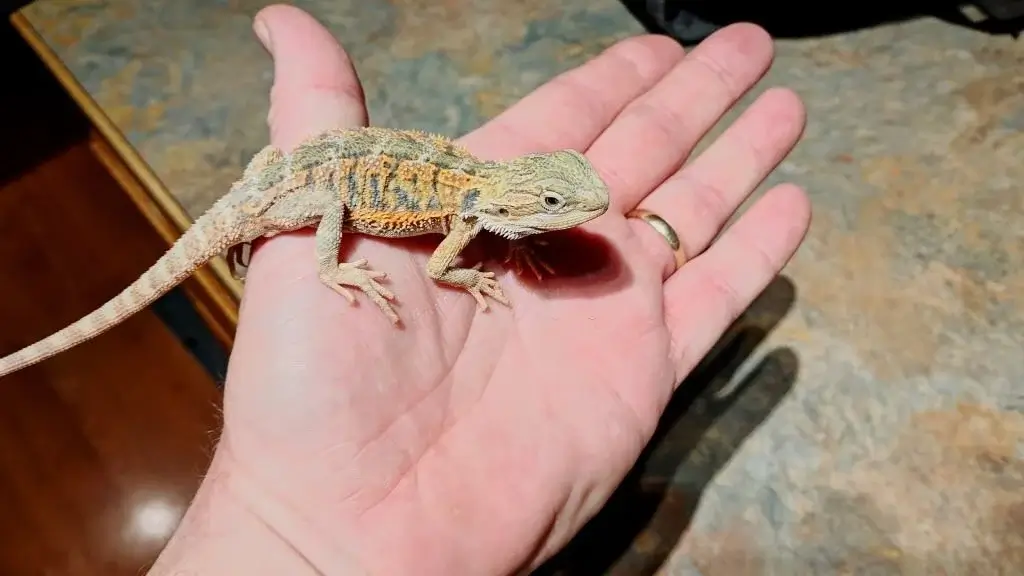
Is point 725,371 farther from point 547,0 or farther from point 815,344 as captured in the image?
point 547,0

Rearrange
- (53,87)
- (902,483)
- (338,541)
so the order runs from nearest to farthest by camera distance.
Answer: (338,541)
(902,483)
(53,87)

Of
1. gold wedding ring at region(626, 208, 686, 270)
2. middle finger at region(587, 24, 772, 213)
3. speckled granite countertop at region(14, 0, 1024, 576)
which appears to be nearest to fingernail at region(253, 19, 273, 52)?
speckled granite countertop at region(14, 0, 1024, 576)

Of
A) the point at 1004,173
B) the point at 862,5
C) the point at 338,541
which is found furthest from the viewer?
the point at 862,5

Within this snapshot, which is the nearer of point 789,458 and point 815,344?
point 789,458

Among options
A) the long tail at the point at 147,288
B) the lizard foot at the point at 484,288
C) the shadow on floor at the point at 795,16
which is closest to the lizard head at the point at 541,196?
the lizard foot at the point at 484,288

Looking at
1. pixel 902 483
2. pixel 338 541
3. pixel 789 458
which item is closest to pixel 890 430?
pixel 902 483

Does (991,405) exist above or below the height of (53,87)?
below

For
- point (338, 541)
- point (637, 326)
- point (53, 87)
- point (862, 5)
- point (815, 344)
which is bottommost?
point (815, 344)
